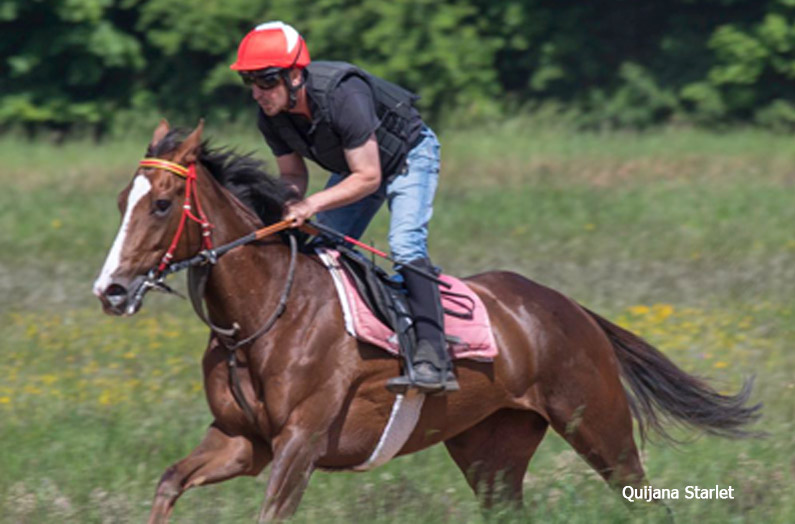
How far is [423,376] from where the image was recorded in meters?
5.94

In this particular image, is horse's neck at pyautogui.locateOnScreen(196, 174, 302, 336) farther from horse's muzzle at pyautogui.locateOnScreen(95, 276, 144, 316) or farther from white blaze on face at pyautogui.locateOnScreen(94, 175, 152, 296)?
horse's muzzle at pyautogui.locateOnScreen(95, 276, 144, 316)

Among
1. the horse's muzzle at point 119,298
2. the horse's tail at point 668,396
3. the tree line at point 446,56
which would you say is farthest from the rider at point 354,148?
the tree line at point 446,56

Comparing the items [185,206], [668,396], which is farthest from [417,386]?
[668,396]

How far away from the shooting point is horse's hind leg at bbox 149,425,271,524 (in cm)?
562

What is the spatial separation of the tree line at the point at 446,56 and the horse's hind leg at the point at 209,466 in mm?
18415

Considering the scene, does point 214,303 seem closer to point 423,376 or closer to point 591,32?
point 423,376

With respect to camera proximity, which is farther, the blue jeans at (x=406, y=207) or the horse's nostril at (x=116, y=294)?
the blue jeans at (x=406, y=207)

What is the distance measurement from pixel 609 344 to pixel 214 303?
2207mm

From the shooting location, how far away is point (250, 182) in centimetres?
597

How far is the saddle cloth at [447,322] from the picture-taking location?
5.90 metres

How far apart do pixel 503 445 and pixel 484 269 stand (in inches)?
265

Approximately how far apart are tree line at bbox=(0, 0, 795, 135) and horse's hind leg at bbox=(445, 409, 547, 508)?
57.2ft

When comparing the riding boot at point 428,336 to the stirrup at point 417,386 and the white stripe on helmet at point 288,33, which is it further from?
the white stripe on helmet at point 288,33

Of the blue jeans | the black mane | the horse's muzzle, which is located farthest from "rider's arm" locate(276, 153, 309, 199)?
the horse's muzzle
